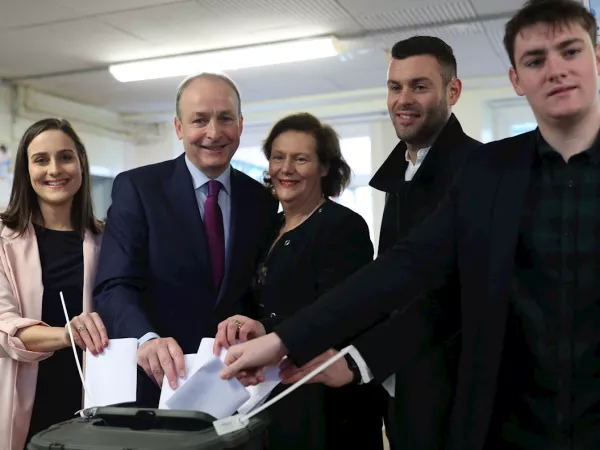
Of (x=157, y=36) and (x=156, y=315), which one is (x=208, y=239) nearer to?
(x=156, y=315)

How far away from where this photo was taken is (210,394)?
40.3 inches

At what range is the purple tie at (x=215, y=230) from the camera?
1.58 meters

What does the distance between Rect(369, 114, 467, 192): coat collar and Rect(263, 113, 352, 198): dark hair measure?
29 centimetres

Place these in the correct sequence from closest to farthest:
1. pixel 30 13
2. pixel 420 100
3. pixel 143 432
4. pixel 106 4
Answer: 1. pixel 143 432
2. pixel 420 100
3. pixel 106 4
4. pixel 30 13

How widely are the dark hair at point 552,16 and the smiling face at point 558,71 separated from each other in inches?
0.4

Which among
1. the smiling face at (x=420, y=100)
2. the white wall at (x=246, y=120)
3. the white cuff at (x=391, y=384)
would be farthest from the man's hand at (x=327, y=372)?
the white wall at (x=246, y=120)

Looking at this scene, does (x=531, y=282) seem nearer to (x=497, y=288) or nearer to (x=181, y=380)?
(x=497, y=288)

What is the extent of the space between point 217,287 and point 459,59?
4.11m

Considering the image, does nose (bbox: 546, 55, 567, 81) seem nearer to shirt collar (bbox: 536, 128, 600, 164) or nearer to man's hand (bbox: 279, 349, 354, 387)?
shirt collar (bbox: 536, 128, 600, 164)

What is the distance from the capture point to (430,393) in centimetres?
139

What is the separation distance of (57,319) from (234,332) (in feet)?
2.98

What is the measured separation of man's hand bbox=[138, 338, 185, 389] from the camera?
112 centimetres

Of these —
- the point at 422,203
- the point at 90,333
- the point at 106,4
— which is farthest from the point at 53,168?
the point at 106,4

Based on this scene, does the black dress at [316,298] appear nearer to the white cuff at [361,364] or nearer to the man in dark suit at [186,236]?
the man in dark suit at [186,236]
